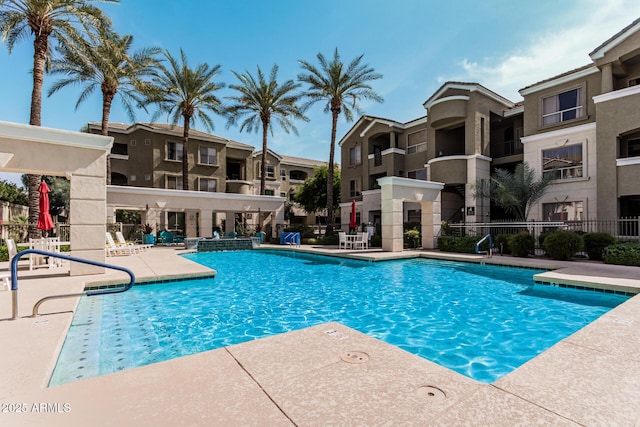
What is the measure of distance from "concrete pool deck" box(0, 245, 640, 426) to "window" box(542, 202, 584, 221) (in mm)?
18010

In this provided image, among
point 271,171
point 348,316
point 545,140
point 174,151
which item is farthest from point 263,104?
point 348,316

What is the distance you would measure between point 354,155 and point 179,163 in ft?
57.4

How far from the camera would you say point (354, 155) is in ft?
105

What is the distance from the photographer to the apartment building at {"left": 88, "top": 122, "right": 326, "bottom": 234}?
30.6 metres

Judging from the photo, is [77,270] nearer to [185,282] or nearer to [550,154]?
[185,282]

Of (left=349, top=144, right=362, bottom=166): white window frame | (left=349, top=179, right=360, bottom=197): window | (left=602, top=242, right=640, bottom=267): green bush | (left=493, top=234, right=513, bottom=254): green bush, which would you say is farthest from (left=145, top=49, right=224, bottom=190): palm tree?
(left=602, top=242, right=640, bottom=267): green bush

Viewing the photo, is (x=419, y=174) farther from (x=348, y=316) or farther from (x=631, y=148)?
(x=348, y=316)

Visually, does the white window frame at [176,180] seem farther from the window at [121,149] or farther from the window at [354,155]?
the window at [354,155]

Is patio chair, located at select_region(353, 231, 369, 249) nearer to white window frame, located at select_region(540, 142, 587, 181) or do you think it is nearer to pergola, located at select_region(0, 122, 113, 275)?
white window frame, located at select_region(540, 142, 587, 181)

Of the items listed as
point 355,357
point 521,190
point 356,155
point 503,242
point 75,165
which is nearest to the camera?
point 355,357

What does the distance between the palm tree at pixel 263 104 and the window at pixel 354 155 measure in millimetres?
6112

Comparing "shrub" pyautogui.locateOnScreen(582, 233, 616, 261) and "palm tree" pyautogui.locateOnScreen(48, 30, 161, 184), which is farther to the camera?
"palm tree" pyautogui.locateOnScreen(48, 30, 161, 184)

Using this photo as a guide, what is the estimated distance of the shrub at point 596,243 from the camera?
12.8m

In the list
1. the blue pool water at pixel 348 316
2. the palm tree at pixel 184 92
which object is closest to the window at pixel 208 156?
the palm tree at pixel 184 92
